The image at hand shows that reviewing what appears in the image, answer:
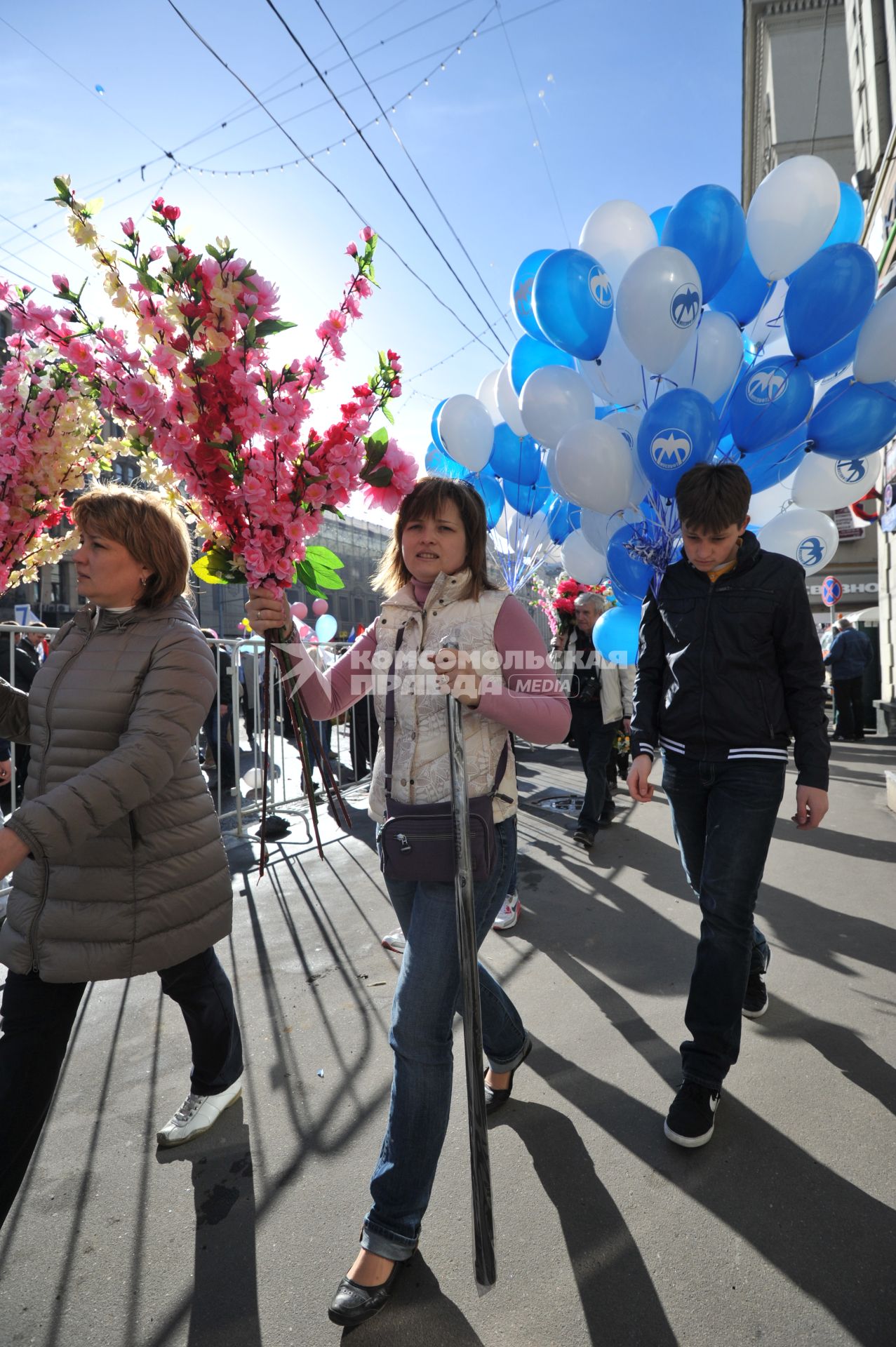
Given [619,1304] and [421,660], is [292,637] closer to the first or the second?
[421,660]

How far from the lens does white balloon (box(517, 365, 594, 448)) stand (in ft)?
15.5

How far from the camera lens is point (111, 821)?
176cm

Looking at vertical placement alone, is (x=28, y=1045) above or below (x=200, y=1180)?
above

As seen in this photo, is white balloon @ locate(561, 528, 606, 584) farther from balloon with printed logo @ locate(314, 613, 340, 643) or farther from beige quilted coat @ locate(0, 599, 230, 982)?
balloon with printed logo @ locate(314, 613, 340, 643)

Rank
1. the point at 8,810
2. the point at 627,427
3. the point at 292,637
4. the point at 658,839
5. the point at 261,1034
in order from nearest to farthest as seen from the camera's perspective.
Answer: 1. the point at 292,637
2. the point at 261,1034
3. the point at 627,427
4. the point at 8,810
5. the point at 658,839

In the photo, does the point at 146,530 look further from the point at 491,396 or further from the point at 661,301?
the point at 491,396

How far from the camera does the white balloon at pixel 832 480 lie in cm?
445

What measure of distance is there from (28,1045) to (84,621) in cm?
107

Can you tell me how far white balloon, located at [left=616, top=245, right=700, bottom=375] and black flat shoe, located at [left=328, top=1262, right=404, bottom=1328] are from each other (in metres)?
4.20

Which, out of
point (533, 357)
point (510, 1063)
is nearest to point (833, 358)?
point (533, 357)

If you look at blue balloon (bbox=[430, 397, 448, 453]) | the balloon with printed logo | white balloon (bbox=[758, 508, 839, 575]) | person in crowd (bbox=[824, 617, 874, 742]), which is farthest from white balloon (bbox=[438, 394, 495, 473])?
person in crowd (bbox=[824, 617, 874, 742])

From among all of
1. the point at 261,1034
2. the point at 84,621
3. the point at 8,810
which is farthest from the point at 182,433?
the point at 8,810

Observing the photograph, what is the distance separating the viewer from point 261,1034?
9.62 ft

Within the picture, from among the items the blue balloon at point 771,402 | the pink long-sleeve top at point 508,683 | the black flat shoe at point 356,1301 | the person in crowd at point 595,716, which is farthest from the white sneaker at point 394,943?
the blue balloon at point 771,402
